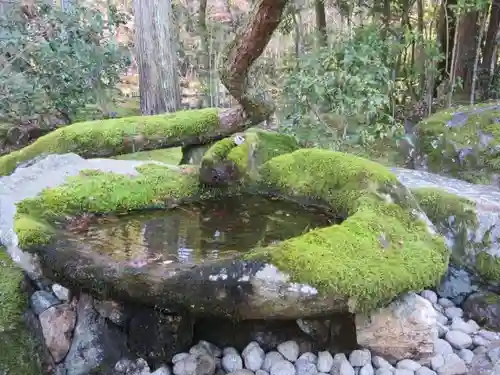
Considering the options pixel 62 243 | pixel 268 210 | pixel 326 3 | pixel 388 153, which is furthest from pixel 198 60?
pixel 62 243

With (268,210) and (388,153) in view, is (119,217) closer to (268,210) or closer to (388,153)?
(268,210)

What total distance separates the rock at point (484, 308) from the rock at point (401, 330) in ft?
2.19

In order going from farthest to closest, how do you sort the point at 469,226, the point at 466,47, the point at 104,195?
the point at 466,47
the point at 469,226
the point at 104,195

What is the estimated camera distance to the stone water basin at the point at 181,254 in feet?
6.49

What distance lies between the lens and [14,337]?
2.43 metres

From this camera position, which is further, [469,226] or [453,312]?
[469,226]

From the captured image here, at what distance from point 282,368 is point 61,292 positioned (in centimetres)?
124

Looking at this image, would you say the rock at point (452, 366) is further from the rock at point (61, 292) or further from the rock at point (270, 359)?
the rock at point (61, 292)

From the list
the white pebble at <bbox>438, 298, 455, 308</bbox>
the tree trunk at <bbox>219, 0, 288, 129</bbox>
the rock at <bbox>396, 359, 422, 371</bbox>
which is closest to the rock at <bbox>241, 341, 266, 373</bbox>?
the rock at <bbox>396, 359, 422, 371</bbox>

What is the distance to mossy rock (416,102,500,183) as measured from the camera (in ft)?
14.7

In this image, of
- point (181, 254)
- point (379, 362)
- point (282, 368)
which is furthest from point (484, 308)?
point (181, 254)

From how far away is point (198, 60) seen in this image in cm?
918

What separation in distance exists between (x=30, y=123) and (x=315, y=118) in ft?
12.2

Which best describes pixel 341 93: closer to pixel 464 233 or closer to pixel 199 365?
pixel 464 233
